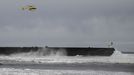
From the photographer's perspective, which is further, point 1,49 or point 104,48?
point 1,49

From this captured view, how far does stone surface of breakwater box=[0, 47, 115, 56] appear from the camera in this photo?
111 meters

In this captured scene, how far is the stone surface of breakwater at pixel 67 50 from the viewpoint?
363 feet

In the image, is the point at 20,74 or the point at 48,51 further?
the point at 48,51

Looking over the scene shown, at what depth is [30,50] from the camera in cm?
11881

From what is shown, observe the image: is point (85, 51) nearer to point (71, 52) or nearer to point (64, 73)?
point (71, 52)

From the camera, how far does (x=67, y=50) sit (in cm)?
11944

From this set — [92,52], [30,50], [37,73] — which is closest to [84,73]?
[37,73]

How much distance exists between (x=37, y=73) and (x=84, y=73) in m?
4.12

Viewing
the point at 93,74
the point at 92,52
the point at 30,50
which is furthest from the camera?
the point at 30,50

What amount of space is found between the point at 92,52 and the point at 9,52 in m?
21.0

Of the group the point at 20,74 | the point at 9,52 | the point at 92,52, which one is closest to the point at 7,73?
the point at 20,74

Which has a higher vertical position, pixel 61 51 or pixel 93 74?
pixel 93 74

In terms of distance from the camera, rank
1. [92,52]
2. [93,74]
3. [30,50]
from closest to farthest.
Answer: [93,74] < [92,52] < [30,50]

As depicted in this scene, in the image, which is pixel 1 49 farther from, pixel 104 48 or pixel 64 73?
pixel 64 73
